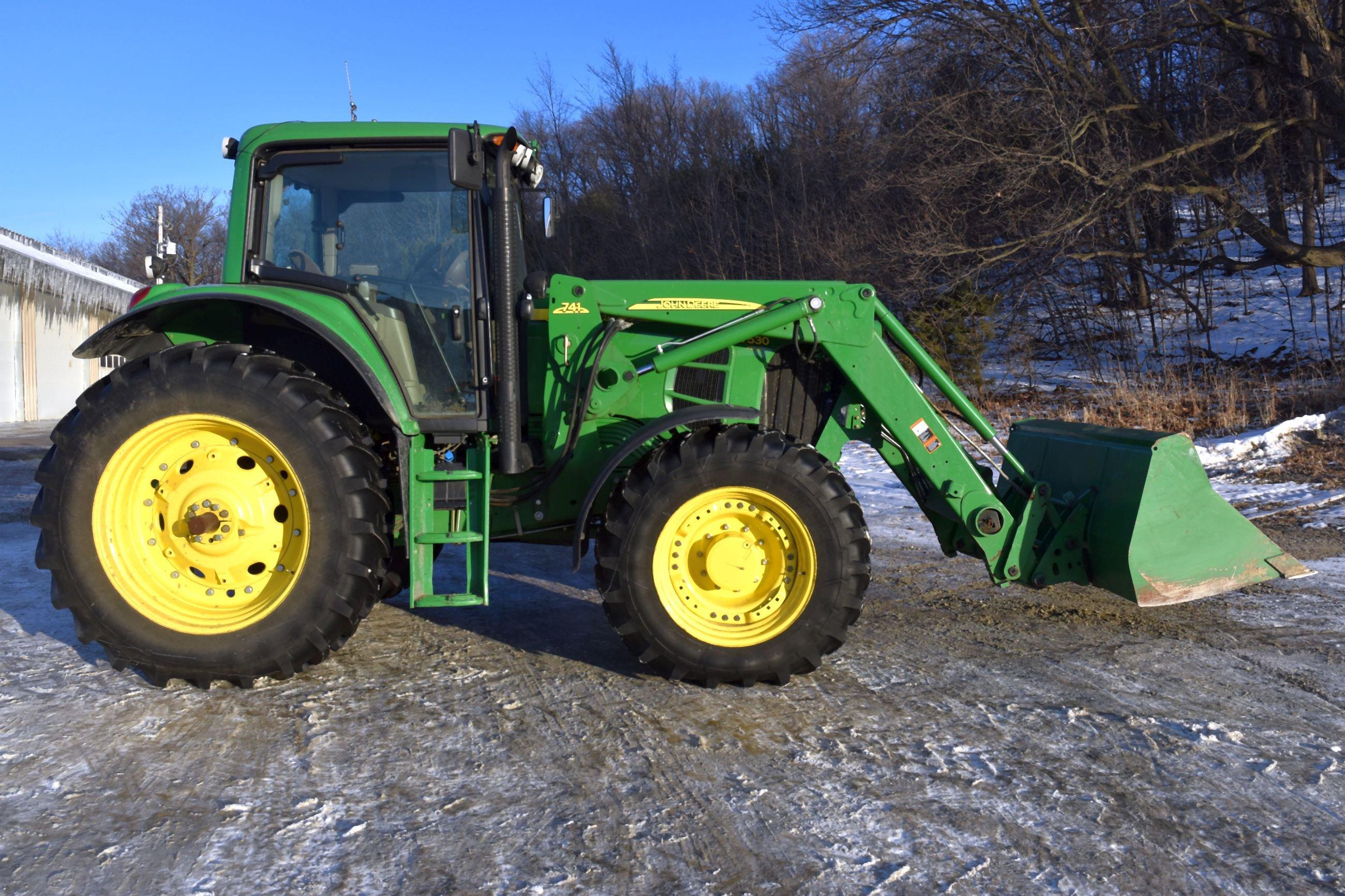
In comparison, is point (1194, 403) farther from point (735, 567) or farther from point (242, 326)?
point (242, 326)

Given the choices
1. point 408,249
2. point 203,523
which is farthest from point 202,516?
point 408,249

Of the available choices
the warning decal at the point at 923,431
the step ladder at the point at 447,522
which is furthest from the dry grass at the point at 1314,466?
the step ladder at the point at 447,522

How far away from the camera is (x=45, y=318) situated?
808 inches

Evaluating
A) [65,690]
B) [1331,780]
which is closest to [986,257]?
[1331,780]

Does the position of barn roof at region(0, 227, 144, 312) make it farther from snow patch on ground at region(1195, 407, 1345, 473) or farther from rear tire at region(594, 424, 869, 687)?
snow patch on ground at region(1195, 407, 1345, 473)

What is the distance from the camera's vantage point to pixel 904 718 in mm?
3465

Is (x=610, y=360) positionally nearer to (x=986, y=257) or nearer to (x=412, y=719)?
(x=412, y=719)

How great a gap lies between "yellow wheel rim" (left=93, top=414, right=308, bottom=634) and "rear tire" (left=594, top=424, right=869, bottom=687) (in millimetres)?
1251

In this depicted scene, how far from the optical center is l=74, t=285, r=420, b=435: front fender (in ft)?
12.5

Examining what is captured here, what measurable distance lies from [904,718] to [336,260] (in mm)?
2943

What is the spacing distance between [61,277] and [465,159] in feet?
66.8

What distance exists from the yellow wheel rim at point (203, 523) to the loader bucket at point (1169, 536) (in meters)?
3.36

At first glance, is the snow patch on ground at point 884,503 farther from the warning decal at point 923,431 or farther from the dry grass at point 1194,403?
the dry grass at point 1194,403

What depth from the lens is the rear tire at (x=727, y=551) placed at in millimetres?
3748
